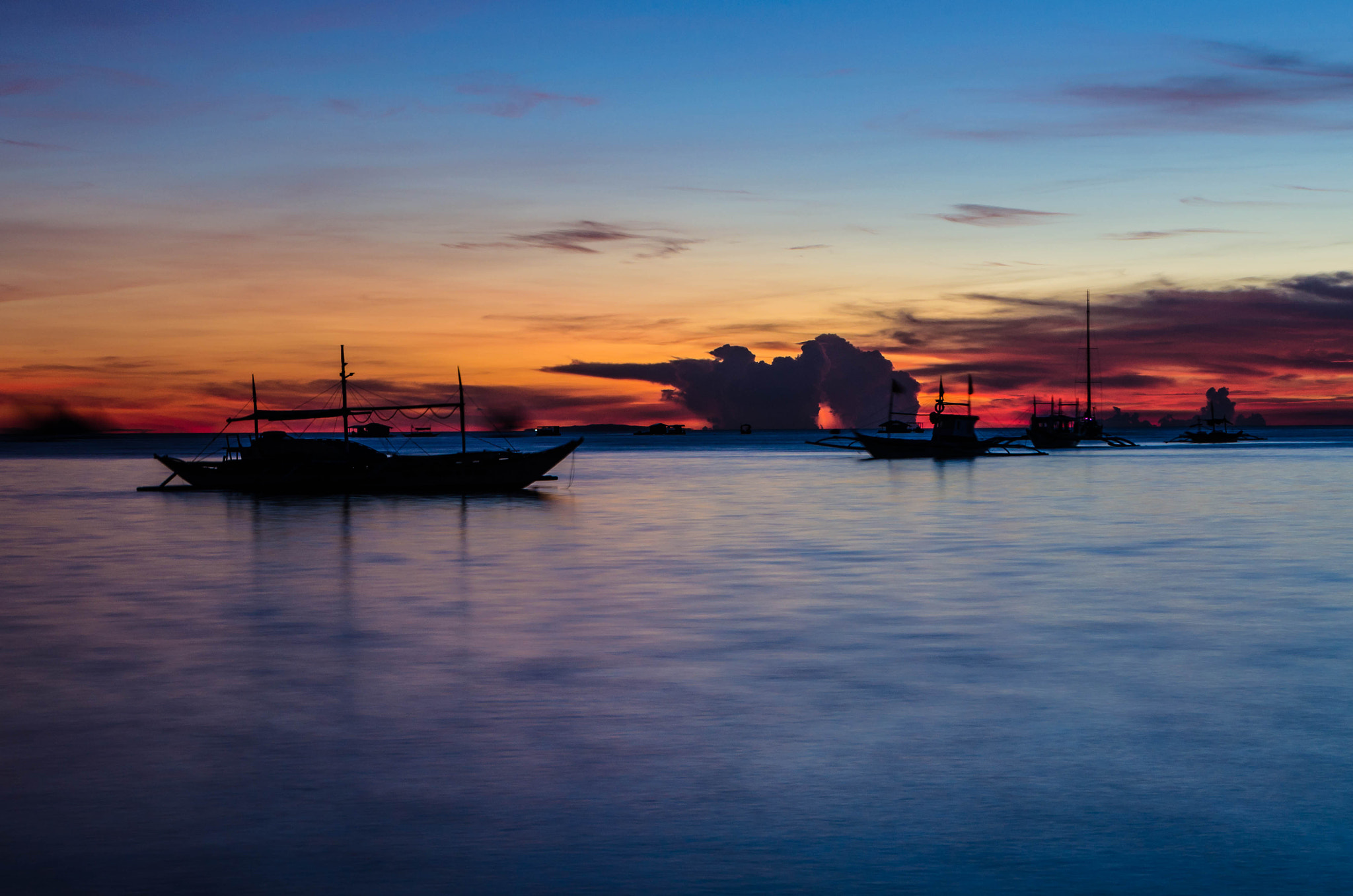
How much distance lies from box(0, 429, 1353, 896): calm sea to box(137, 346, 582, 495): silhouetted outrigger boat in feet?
114

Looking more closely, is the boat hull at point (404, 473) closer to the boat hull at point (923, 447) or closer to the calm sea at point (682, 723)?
the calm sea at point (682, 723)

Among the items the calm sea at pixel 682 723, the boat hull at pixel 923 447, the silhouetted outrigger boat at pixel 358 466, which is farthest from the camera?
the boat hull at pixel 923 447

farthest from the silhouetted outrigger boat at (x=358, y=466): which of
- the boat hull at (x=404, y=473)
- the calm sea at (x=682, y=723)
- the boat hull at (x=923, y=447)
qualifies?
the boat hull at (x=923, y=447)

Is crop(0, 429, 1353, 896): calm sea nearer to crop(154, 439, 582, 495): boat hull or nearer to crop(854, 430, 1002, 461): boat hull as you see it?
crop(154, 439, 582, 495): boat hull

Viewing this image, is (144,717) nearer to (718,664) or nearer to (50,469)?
(718,664)

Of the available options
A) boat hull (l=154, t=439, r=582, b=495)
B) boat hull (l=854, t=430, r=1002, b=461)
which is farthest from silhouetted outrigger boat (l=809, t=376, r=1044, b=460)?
boat hull (l=154, t=439, r=582, b=495)

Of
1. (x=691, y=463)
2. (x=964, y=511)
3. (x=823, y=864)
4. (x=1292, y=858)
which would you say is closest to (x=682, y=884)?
(x=823, y=864)

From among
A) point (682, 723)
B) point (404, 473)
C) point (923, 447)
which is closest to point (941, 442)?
point (923, 447)

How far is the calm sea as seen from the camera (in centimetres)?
890

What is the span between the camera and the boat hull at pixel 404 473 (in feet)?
231

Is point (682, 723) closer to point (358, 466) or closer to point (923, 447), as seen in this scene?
point (358, 466)

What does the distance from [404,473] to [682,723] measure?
195 feet

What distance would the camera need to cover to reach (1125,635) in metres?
20.2

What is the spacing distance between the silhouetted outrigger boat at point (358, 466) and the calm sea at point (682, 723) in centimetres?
3469
